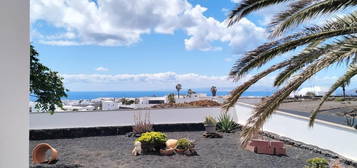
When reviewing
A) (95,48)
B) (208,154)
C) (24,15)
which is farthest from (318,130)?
(95,48)

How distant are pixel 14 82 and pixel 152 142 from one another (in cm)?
614

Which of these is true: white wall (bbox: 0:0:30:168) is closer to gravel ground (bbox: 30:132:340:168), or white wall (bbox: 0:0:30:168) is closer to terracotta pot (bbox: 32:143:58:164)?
gravel ground (bbox: 30:132:340:168)

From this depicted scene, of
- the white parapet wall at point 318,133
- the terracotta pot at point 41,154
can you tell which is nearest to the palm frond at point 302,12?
the white parapet wall at point 318,133

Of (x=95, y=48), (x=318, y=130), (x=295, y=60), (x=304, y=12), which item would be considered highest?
(x=95, y=48)

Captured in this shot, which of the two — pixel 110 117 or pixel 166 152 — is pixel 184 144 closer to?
pixel 166 152

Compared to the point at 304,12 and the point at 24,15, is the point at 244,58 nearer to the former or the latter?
the point at 304,12

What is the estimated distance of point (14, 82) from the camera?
194 cm

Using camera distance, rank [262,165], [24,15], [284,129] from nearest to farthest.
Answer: [24,15]
[262,165]
[284,129]

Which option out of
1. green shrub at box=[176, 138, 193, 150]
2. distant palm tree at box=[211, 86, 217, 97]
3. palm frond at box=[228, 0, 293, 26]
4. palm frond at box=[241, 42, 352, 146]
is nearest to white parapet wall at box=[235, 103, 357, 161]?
green shrub at box=[176, 138, 193, 150]

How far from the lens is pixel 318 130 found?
24.2 ft

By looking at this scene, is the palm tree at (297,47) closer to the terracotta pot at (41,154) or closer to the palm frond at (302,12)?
the palm frond at (302,12)

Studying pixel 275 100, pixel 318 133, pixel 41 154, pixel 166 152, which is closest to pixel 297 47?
pixel 275 100

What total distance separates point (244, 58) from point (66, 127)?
8188 mm

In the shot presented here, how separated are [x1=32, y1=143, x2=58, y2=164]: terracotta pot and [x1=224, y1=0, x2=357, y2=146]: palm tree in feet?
14.7
